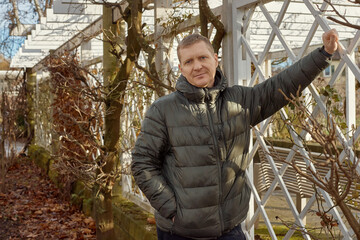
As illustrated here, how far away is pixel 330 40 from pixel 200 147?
2.39 ft

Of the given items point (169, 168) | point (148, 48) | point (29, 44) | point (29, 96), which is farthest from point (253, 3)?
point (29, 96)

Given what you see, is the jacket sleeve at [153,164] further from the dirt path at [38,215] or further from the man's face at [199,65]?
the dirt path at [38,215]

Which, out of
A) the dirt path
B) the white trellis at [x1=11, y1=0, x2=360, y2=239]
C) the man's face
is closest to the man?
the man's face

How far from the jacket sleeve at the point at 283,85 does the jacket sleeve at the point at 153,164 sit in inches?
18.1

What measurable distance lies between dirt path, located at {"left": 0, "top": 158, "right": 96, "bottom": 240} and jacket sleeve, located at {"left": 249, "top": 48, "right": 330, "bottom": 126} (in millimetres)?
3645

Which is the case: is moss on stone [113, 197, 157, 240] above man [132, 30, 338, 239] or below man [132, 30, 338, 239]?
below

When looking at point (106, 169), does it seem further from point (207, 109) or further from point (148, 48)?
point (207, 109)

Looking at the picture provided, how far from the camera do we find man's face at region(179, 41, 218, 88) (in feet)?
7.14

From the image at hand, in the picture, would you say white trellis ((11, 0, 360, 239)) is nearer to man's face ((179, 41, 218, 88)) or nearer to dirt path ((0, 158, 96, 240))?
man's face ((179, 41, 218, 88))

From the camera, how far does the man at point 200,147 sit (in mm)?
2158

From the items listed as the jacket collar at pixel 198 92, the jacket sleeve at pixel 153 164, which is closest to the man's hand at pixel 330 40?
the jacket collar at pixel 198 92

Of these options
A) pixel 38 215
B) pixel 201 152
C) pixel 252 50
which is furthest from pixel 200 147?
pixel 38 215

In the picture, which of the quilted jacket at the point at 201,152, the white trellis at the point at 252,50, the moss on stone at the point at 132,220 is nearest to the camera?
the quilted jacket at the point at 201,152

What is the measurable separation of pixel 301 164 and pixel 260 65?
155cm
